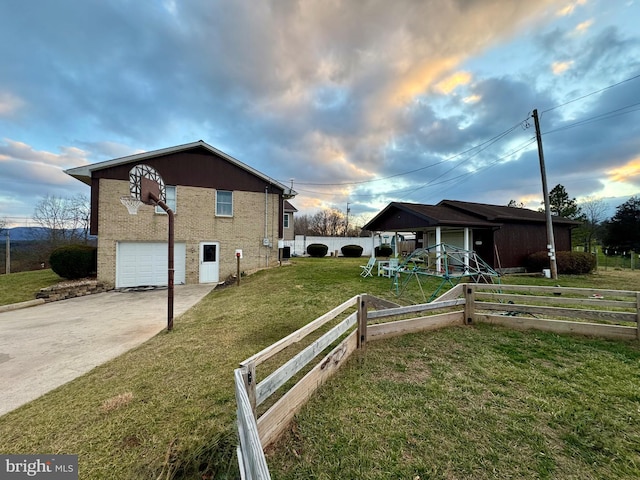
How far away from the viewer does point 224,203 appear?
13.0 meters

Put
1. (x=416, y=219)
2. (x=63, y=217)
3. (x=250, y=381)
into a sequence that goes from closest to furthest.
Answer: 1. (x=250, y=381)
2. (x=416, y=219)
3. (x=63, y=217)

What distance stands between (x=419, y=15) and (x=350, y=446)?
10360 mm

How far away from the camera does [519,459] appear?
1.92 meters

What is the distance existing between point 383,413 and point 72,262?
543 inches

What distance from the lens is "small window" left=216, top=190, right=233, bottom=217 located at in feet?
42.3

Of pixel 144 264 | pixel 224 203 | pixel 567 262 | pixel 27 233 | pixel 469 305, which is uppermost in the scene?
pixel 224 203

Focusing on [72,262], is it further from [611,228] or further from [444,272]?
[611,228]

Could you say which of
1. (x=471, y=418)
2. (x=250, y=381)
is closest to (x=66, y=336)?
(x=250, y=381)

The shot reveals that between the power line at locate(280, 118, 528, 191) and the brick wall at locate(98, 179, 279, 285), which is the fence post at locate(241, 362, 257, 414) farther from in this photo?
the power line at locate(280, 118, 528, 191)

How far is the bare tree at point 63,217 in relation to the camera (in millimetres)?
20922

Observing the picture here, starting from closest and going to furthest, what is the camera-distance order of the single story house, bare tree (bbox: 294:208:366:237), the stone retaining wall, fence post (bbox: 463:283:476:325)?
fence post (bbox: 463:283:476:325), the stone retaining wall, the single story house, bare tree (bbox: 294:208:366:237)

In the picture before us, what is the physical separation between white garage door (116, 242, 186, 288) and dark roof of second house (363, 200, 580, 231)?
35.6 feet

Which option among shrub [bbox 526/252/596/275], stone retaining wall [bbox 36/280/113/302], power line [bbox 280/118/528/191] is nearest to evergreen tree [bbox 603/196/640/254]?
shrub [bbox 526/252/596/275]

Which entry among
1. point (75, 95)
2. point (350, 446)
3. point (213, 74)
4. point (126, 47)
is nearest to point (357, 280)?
point (350, 446)
